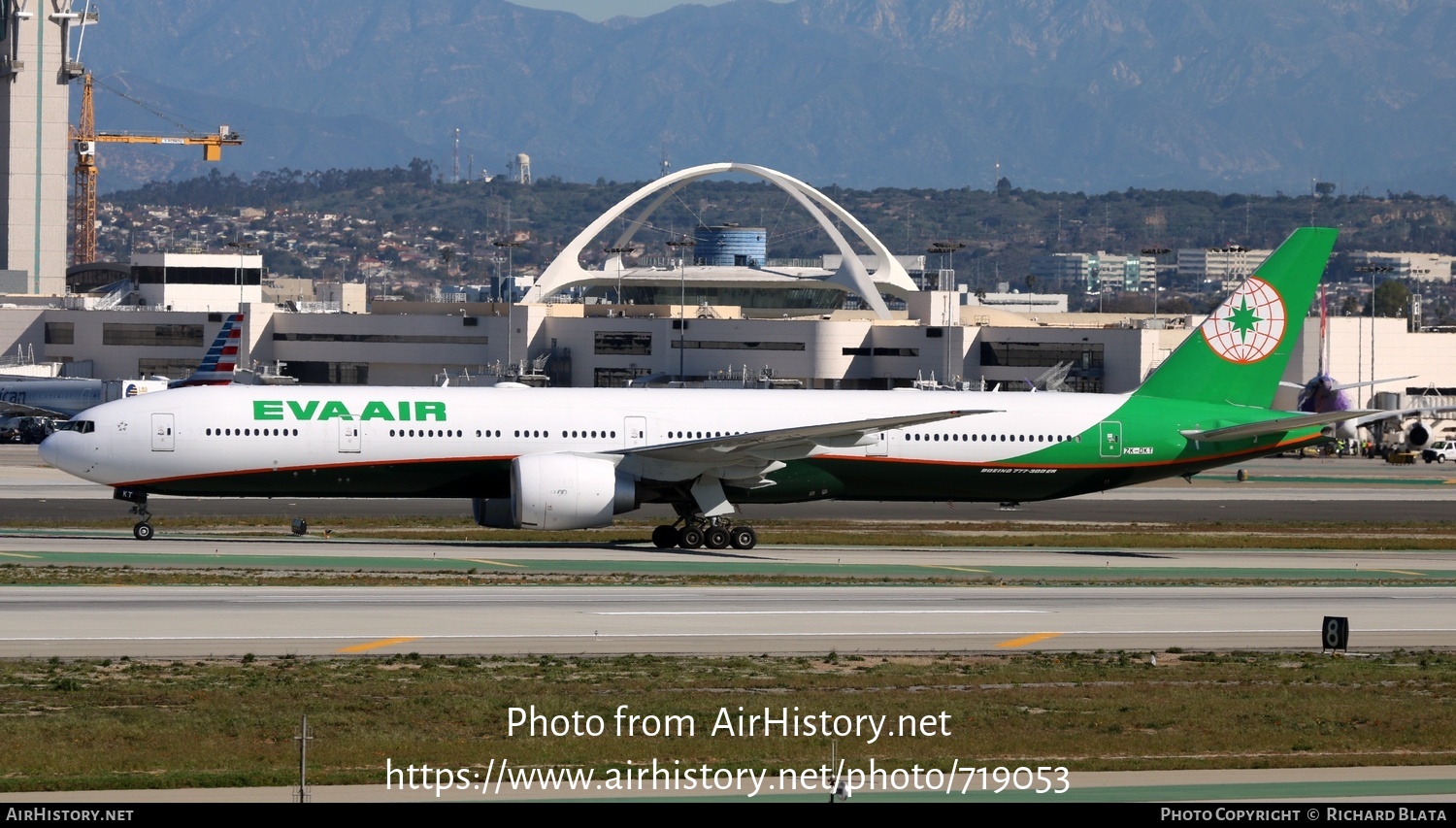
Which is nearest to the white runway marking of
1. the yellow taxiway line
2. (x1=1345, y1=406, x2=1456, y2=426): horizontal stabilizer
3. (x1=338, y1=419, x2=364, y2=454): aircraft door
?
the yellow taxiway line

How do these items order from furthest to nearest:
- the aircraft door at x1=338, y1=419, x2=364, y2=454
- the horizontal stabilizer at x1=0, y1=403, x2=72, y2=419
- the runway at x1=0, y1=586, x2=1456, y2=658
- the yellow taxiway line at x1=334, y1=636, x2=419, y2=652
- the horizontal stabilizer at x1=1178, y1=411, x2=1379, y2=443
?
the horizontal stabilizer at x1=0, y1=403, x2=72, y2=419, the horizontal stabilizer at x1=1178, y1=411, x2=1379, y2=443, the aircraft door at x1=338, y1=419, x2=364, y2=454, the runway at x1=0, y1=586, x2=1456, y2=658, the yellow taxiway line at x1=334, y1=636, x2=419, y2=652

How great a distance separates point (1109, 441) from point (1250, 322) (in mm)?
5497

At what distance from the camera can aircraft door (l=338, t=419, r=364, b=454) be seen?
40781 millimetres

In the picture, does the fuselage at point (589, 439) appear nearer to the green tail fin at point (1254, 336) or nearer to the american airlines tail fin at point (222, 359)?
the green tail fin at point (1254, 336)

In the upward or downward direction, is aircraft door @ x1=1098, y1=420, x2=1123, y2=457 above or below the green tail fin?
below

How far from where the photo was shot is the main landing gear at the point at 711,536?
42250 millimetres

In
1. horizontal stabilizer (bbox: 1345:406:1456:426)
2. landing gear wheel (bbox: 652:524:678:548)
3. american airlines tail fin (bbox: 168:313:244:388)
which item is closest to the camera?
horizontal stabilizer (bbox: 1345:406:1456:426)

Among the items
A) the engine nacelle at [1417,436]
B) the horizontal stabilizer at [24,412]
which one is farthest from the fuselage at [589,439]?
the engine nacelle at [1417,436]

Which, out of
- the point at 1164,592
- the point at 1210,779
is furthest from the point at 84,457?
the point at 1210,779

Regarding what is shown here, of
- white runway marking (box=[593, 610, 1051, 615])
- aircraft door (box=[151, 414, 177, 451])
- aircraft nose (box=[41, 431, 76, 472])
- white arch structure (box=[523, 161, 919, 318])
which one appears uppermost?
white arch structure (box=[523, 161, 919, 318])

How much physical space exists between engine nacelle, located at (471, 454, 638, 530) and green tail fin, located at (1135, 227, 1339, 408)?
15.6 m

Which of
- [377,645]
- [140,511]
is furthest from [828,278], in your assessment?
[377,645]

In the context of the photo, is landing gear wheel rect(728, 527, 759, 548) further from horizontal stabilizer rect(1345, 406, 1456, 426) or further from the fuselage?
horizontal stabilizer rect(1345, 406, 1456, 426)

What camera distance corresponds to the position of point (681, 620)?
28.8 meters
